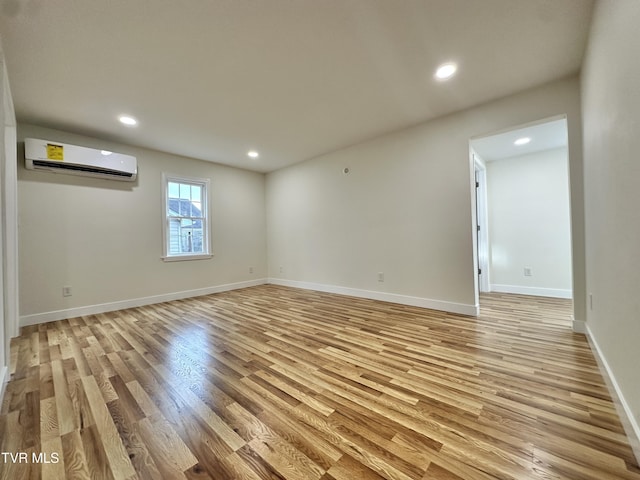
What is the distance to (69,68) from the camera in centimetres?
218

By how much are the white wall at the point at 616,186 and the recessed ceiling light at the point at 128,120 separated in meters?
4.22

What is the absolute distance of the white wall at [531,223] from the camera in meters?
3.98

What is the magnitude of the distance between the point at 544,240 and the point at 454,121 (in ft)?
8.67

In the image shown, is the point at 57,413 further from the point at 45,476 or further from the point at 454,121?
the point at 454,121

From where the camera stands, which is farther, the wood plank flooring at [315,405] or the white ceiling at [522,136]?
the white ceiling at [522,136]

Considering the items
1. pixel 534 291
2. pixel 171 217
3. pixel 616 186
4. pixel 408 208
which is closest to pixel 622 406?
pixel 616 186

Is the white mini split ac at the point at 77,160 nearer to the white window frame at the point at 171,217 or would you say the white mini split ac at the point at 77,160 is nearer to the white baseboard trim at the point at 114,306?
the white window frame at the point at 171,217

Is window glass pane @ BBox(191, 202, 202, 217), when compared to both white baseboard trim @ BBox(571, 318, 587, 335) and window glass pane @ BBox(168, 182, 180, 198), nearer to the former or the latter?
window glass pane @ BBox(168, 182, 180, 198)

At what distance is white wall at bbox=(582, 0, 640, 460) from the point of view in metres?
1.16

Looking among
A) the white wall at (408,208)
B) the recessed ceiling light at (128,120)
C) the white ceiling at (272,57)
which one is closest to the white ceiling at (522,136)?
the white wall at (408,208)

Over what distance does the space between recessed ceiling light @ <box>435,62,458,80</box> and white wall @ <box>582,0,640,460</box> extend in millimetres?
885

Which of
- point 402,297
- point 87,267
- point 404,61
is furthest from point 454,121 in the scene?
point 87,267

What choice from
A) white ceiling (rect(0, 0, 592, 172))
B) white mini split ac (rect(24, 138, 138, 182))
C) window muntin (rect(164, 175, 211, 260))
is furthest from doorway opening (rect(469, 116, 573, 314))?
white mini split ac (rect(24, 138, 138, 182))

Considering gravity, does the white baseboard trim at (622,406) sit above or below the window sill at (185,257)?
below
